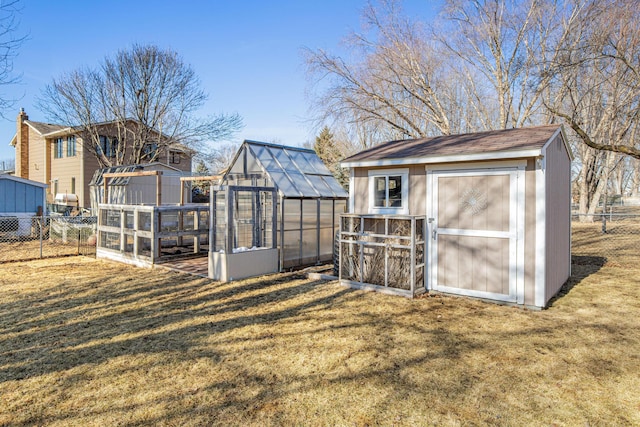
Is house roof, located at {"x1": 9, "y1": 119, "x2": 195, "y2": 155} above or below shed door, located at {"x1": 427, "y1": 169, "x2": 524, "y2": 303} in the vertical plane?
above

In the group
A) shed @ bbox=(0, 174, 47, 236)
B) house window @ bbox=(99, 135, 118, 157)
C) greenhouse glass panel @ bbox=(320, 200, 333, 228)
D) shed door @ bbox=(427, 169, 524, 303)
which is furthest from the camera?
house window @ bbox=(99, 135, 118, 157)

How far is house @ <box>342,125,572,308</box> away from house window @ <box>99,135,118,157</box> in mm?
→ 18172

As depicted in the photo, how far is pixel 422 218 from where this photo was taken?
6.91 m

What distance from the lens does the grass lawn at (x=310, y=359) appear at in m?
3.12

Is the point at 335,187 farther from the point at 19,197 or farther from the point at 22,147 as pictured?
the point at 22,147

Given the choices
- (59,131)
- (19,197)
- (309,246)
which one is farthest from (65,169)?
(309,246)

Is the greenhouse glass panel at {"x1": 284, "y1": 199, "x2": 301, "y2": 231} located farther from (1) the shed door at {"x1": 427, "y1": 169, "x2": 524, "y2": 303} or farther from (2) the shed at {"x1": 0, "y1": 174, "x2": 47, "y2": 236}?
(2) the shed at {"x1": 0, "y1": 174, "x2": 47, "y2": 236}

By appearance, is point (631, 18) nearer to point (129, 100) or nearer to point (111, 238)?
point (111, 238)

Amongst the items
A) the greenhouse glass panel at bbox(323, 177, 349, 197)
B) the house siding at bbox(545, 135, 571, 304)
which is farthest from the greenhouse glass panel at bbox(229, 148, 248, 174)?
the house siding at bbox(545, 135, 571, 304)

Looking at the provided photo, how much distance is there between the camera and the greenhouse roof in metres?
9.35

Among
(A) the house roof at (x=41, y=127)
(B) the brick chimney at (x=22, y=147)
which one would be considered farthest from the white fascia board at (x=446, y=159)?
(B) the brick chimney at (x=22, y=147)

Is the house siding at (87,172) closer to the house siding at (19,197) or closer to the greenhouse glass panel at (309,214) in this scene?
the house siding at (19,197)

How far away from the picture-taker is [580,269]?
9.71 metres

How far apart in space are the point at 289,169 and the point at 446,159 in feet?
14.6
